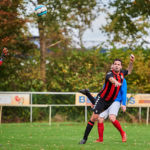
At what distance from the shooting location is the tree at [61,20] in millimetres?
25125

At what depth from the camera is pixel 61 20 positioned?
25812mm

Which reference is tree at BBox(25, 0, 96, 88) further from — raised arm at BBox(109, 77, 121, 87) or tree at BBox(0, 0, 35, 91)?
raised arm at BBox(109, 77, 121, 87)

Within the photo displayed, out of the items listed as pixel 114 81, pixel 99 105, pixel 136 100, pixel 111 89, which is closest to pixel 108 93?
pixel 111 89

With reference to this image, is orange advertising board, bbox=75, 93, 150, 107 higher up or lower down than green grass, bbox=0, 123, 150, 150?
higher up

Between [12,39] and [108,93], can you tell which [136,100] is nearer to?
[12,39]

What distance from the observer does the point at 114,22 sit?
27.1 m

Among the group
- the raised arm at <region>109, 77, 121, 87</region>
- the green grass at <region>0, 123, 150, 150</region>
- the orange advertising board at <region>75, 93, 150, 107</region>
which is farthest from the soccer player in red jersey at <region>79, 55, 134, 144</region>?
the orange advertising board at <region>75, 93, 150, 107</region>

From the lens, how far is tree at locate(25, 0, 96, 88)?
82.4 ft

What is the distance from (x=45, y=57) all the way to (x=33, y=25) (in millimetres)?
2100

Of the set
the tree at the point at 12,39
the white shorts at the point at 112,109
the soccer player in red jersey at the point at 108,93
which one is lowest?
the white shorts at the point at 112,109

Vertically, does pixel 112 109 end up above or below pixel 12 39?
below

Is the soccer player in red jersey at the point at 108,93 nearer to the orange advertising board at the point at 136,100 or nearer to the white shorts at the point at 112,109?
the white shorts at the point at 112,109

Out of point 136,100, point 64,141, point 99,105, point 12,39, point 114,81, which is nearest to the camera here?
point 114,81

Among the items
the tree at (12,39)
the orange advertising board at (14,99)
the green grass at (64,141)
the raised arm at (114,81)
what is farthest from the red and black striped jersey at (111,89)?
the orange advertising board at (14,99)
